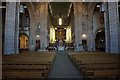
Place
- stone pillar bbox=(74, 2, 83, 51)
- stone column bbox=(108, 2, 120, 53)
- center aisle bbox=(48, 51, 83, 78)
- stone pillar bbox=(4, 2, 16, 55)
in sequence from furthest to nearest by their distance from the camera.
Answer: stone pillar bbox=(74, 2, 83, 51)
stone pillar bbox=(4, 2, 16, 55)
stone column bbox=(108, 2, 120, 53)
center aisle bbox=(48, 51, 83, 78)

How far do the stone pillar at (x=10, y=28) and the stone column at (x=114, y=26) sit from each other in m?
9.40

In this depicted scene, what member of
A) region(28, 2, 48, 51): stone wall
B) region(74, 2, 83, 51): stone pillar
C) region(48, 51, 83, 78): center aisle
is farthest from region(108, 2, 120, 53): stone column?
region(28, 2, 48, 51): stone wall

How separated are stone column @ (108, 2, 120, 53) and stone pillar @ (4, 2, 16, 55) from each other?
30.8 feet

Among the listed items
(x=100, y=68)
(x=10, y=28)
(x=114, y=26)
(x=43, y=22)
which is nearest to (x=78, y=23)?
(x=43, y=22)

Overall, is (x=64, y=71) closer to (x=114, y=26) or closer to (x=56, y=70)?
(x=56, y=70)

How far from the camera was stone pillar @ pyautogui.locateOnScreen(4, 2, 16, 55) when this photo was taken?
7547 mm

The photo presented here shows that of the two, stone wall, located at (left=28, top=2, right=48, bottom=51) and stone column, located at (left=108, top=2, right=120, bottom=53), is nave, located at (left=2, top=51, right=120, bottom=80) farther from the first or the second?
stone wall, located at (left=28, top=2, right=48, bottom=51)

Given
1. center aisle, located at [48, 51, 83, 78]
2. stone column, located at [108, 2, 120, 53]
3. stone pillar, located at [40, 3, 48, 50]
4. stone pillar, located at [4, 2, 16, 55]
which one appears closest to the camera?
center aisle, located at [48, 51, 83, 78]

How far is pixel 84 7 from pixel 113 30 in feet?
35.6

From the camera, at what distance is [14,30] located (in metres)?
8.04

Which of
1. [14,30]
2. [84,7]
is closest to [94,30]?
[84,7]

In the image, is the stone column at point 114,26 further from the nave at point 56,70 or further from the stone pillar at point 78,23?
the stone pillar at point 78,23

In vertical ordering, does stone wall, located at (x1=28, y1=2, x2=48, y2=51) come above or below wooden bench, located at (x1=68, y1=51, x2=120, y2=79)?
above

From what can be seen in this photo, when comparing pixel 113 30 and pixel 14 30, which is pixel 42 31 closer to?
pixel 14 30
